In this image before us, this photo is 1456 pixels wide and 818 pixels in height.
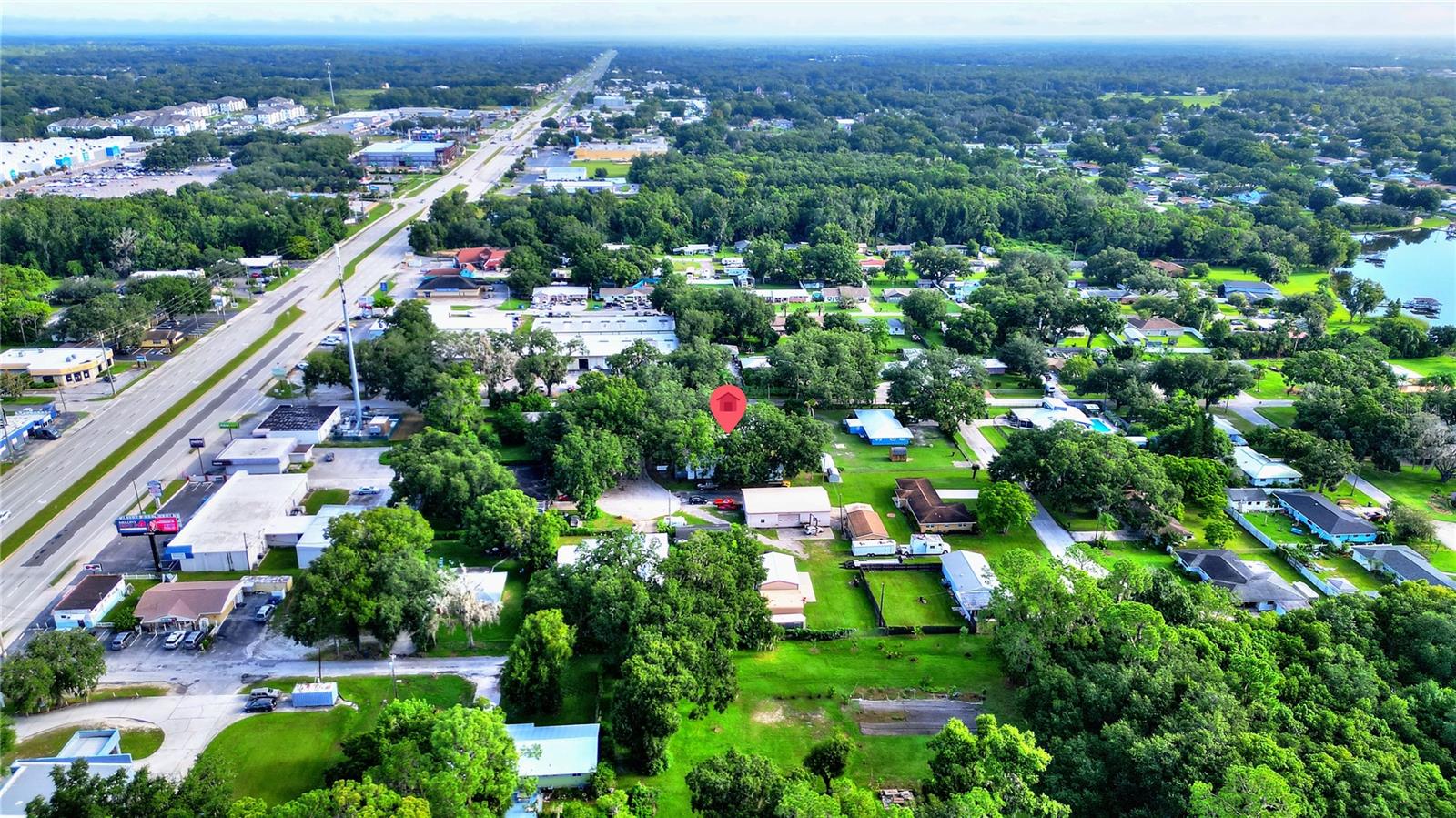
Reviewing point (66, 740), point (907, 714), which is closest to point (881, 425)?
point (907, 714)

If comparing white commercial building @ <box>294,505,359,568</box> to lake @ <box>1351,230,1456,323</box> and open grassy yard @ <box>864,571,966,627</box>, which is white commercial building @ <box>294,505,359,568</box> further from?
lake @ <box>1351,230,1456,323</box>

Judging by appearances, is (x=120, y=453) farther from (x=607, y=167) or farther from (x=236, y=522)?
(x=607, y=167)

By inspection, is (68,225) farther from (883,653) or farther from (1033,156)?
(1033,156)

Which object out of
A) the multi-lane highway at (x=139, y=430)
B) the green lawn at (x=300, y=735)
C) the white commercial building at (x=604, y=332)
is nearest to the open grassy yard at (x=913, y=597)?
the green lawn at (x=300, y=735)

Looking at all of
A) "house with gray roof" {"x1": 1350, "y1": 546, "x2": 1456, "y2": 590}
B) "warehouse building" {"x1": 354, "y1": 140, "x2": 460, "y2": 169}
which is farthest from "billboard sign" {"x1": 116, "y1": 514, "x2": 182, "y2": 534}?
"warehouse building" {"x1": 354, "y1": 140, "x2": 460, "y2": 169}

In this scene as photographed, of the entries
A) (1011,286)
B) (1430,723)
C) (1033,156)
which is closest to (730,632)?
(1430,723)

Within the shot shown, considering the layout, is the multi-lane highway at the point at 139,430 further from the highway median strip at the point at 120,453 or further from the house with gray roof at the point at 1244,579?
the house with gray roof at the point at 1244,579

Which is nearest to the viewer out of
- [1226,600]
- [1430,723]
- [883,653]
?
[1430,723]
